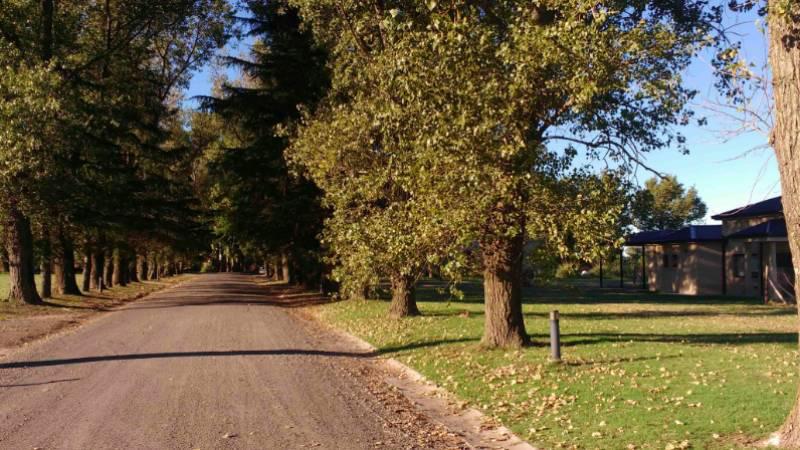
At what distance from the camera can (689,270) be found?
34688 millimetres

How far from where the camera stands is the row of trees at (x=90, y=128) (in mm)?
22594

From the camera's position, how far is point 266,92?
98.0 feet

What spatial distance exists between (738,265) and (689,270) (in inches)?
130

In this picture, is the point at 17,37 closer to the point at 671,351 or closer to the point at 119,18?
the point at 119,18

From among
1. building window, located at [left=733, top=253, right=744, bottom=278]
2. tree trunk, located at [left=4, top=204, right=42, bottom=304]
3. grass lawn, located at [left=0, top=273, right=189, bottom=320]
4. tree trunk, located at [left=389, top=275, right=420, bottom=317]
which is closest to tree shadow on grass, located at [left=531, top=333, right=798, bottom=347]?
tree trunk, located at [left=389, top=275, right=420, bottom=317]

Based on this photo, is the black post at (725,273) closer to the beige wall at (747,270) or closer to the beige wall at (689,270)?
the beige wall at (747,270)

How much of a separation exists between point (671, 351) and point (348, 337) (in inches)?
304

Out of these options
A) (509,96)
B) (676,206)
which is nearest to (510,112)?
(509,96)

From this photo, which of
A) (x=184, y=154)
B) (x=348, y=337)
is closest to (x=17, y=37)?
(x=184, y=154)

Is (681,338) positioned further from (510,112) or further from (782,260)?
(782,260)

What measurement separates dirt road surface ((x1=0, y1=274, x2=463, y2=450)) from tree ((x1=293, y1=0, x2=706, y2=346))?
317cm

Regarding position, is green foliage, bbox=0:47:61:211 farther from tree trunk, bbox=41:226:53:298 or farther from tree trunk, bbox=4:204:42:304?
tree trunk, bbox=41:226:53:298

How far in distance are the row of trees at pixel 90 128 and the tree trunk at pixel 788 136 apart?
66.7 feet

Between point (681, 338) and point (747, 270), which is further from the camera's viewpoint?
Answer: point (747, 270)
